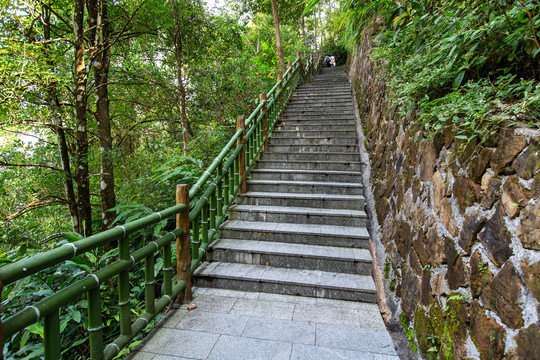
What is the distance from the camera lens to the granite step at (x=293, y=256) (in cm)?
269

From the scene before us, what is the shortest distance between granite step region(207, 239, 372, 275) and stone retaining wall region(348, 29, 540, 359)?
0.34 metres

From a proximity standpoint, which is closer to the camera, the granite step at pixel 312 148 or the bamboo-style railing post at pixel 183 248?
the bamboo-style railing post at pixel 183 248

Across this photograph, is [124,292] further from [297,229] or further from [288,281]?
[297,229]

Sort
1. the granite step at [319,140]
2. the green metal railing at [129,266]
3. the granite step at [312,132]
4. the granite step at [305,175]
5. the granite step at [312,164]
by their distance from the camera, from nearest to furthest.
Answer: the green metal railing at [129,266], the granite step at [305,175], the granite step at [312,164], the granite step at [319,140], the granite step at [312,132]

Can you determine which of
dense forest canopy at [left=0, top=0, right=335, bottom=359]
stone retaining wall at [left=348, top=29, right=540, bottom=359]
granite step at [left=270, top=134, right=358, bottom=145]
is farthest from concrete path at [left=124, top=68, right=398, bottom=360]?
dense forest canopy at [left=0, top=0, right=335, bottom=359]

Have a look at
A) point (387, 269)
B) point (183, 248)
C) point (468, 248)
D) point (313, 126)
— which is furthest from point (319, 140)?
point (468, 248)

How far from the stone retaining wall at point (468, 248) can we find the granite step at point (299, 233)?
533 millimetres

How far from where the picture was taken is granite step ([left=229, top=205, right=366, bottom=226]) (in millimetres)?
3268

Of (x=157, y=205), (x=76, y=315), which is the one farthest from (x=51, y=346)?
(x=157, y=205)

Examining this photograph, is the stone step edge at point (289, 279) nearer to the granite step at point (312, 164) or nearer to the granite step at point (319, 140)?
the granite step at point (312, 164)

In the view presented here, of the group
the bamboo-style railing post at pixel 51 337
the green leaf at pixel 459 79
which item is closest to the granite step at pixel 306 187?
the green leaf at pixel 459 79

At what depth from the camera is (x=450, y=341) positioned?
1.46 meters

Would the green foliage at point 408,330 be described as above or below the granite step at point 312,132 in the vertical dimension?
below

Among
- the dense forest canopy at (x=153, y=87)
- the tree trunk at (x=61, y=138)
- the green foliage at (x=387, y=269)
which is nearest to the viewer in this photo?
the dense forest canopy at (x=153, y=87)
